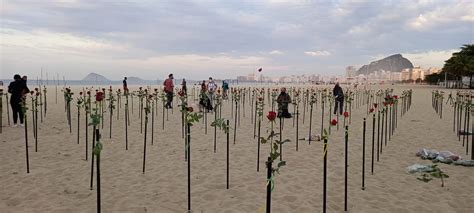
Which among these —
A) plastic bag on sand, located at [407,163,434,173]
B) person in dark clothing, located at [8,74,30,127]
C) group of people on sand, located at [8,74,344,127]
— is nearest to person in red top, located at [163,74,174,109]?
group of people on sand, located at [8,74,344,127]

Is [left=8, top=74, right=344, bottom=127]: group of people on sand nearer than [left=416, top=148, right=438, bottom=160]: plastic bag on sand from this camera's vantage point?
No

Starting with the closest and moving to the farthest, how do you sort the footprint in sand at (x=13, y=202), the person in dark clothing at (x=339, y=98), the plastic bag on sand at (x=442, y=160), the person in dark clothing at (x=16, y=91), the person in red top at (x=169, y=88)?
the footprint in sand at (x=13, y=202) → the plastic bag on sand at (x=442, y=160) → the person in dark clothing at (x=16, y=91) → the person in dark clothing at (x=339, y=98) → the person in red top at (x=169, y=88)

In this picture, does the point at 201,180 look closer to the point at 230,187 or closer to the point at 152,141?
the point at 230,187

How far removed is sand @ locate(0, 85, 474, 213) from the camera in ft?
16.6

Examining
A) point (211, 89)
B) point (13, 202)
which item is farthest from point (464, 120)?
point (13, 202)

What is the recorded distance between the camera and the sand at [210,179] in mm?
5059

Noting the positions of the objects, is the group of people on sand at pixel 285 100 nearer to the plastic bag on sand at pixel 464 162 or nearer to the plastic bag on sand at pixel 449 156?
the plastic bag on sand at pixel 449 156

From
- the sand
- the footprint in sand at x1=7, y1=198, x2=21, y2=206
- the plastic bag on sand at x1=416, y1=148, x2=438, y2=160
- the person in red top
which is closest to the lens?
the footprint in sand at x1=7, y1=198, x2=21, y2=206

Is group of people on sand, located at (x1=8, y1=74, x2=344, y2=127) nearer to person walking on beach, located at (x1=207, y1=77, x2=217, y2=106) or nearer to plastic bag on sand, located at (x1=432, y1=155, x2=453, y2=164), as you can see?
person walking on beach, located at (x1=207, y1=77, x2=217, y2=106)

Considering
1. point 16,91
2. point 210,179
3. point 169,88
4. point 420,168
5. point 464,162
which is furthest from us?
point 169,88

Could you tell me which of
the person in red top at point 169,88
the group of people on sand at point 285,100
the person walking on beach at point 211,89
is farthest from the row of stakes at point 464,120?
the person in red top at point 169,88

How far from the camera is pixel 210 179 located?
20.6ft

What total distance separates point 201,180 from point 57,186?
7.60 feet

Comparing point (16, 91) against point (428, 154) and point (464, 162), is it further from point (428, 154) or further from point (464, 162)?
point (464, 162)
